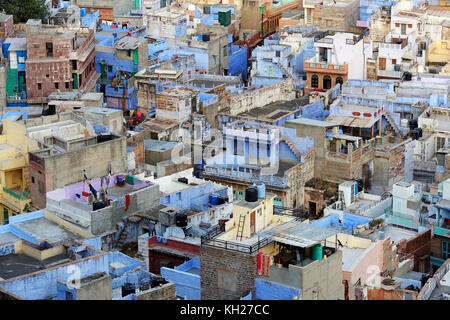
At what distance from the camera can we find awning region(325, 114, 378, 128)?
219 feet

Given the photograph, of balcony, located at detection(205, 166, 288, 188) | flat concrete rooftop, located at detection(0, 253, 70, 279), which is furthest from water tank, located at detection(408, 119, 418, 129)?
flat concrete rooftop, located at detection(0, 253, 70, 279)

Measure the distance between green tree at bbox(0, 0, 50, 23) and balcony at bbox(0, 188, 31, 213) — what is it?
120ft

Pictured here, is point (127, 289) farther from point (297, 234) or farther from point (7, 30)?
point (7, 30)

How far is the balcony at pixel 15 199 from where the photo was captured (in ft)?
182

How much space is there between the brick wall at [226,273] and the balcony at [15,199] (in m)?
19.0

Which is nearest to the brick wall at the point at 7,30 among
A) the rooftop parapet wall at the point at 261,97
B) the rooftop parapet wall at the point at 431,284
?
the rooftop parapet wall at the point at 261,97

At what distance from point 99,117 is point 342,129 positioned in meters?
16.3

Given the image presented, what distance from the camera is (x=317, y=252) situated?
1497 inches

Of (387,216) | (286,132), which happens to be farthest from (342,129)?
(387,216)

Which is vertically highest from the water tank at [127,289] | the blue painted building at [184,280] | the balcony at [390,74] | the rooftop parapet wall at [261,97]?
the balcony at [390,74]

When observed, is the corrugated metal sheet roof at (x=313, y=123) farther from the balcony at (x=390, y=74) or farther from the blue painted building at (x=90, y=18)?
the blue painted building at (x=90, y=18)

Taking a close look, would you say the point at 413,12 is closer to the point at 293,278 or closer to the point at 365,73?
the point at 365,73

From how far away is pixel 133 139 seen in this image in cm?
6353

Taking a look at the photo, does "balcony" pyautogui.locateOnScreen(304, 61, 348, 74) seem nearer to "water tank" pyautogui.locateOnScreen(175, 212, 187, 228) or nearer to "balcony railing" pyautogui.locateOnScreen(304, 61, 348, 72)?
"balcony railing" pyautogui.locateOnScreen(304, 61, 348, 72)
